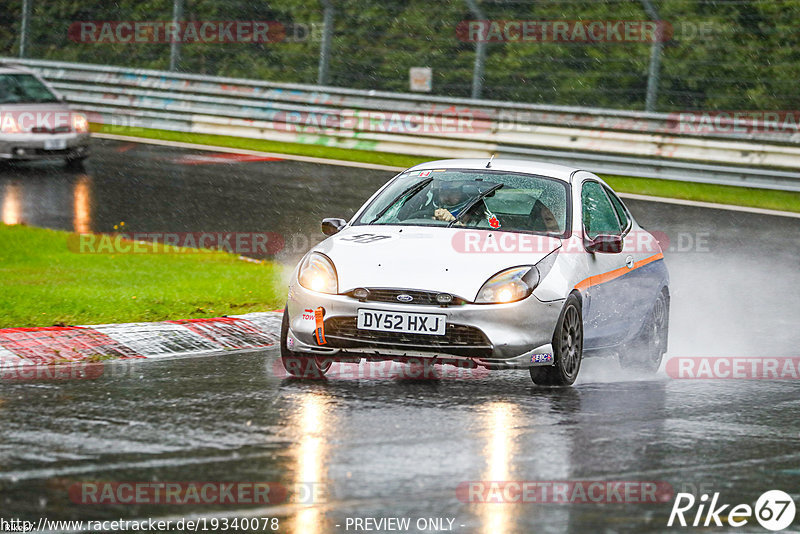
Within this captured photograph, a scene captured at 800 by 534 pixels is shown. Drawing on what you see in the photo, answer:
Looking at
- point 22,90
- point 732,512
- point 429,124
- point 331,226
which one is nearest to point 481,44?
point 429,124

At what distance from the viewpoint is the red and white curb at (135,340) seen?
948cm

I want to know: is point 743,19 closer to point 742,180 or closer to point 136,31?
point 742,180

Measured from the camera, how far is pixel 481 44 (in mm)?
21844

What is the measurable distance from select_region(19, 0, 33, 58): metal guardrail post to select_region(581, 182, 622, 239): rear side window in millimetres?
18114

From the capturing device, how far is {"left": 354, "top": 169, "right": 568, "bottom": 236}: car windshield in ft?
31.5

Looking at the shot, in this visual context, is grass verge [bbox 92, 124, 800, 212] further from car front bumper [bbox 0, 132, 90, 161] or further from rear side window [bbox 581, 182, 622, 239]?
rear side window [bbox 581, 182, 622, 239]

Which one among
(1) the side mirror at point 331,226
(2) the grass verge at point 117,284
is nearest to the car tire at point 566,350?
(1) the side mirror at point 331,226

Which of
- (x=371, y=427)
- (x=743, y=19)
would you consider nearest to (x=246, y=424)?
(x=371, y=427)

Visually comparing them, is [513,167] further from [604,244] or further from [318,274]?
[318,274]

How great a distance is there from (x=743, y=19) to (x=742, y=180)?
5090mm

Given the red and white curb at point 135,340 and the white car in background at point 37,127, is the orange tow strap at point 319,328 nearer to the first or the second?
the red and white curb at point 135,340

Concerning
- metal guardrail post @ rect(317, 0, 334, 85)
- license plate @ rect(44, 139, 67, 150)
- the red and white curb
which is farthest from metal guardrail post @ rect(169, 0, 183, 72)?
the red and white curb

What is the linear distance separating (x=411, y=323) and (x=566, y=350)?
3.51 feet

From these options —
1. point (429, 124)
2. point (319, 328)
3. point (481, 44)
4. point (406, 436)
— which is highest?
point (481, 44)
